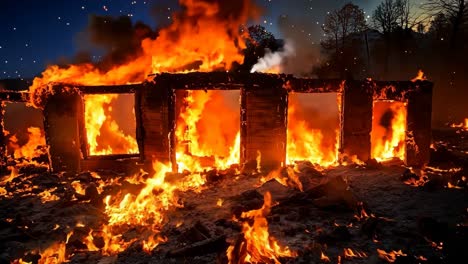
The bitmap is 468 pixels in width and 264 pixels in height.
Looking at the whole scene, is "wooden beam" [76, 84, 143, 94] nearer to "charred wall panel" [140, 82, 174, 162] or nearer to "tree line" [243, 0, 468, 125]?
"charred wall panel" [140, 82, 174, 162]

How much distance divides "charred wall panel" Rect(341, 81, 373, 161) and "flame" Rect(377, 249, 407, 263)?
23.5ft

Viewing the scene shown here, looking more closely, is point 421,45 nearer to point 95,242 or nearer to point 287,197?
point 287,197

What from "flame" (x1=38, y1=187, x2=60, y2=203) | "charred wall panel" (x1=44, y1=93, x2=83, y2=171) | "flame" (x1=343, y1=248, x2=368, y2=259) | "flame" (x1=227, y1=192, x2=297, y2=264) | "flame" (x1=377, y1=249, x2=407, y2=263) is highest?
"charred wall panel" (x1=44, y1=93, x2=83, y2=171)

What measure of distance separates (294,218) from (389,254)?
2.44 m

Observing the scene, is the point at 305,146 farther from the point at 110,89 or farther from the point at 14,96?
the point at 14,96

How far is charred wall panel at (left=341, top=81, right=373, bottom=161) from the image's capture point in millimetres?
13173

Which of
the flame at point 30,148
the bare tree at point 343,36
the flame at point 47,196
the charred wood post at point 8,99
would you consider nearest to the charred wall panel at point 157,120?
the flame at point 47,196

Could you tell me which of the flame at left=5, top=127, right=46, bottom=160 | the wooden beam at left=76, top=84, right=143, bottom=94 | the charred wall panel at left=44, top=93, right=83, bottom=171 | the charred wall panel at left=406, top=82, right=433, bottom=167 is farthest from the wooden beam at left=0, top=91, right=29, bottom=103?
the charred wall panel at left=406, top=82, right=433, bottom=167

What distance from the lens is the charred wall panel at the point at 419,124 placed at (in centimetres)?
1313

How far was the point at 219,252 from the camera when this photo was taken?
22.2ft

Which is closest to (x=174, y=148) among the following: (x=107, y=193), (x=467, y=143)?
(x=107, y=193)

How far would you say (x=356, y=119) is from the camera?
43.5 feet

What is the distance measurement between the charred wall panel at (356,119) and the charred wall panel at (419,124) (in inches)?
64.1

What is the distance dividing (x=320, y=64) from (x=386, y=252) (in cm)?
2482
